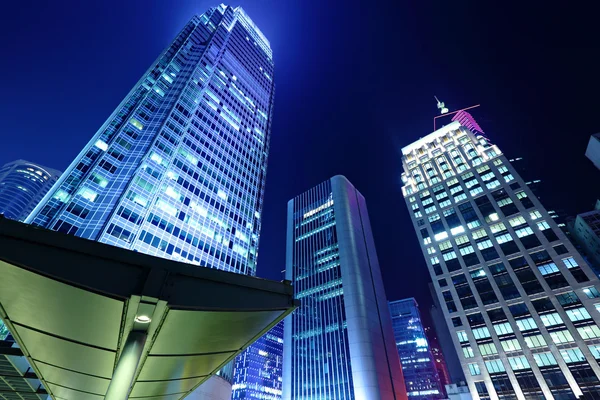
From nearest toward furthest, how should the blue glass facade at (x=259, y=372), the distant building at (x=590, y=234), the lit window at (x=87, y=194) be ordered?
the lit window at (x=87, y=194) → the distant building at (x=590, y=234) → the blue glass facade at (x=259, y=372)

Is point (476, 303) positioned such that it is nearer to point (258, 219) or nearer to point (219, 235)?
point (258, 219)

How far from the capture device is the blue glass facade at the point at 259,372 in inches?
4809

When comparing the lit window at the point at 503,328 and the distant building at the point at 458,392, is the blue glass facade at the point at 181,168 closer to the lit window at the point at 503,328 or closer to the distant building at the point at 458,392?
the distant building at the point at 458,392

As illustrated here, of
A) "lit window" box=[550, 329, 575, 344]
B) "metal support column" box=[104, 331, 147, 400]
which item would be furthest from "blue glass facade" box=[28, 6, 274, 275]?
"lit window" box=[550, 329, 575, 344]

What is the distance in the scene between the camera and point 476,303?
61.0 m

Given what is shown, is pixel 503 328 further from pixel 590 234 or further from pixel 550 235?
pixel 590 234

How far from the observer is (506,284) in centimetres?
6000

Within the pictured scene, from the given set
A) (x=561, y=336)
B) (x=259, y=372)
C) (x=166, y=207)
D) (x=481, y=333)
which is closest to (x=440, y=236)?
(x=481, y=333)

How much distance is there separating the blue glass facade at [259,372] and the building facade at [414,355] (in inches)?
2331

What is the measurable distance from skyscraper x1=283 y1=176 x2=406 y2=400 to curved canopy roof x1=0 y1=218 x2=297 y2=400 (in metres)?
58.8

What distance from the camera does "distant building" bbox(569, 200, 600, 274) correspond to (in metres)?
75.5

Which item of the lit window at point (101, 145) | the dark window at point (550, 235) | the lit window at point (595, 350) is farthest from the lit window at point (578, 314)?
the lit window at point (101, 145)

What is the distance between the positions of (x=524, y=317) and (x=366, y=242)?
125 ft

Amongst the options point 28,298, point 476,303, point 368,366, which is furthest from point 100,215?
point 476,303
